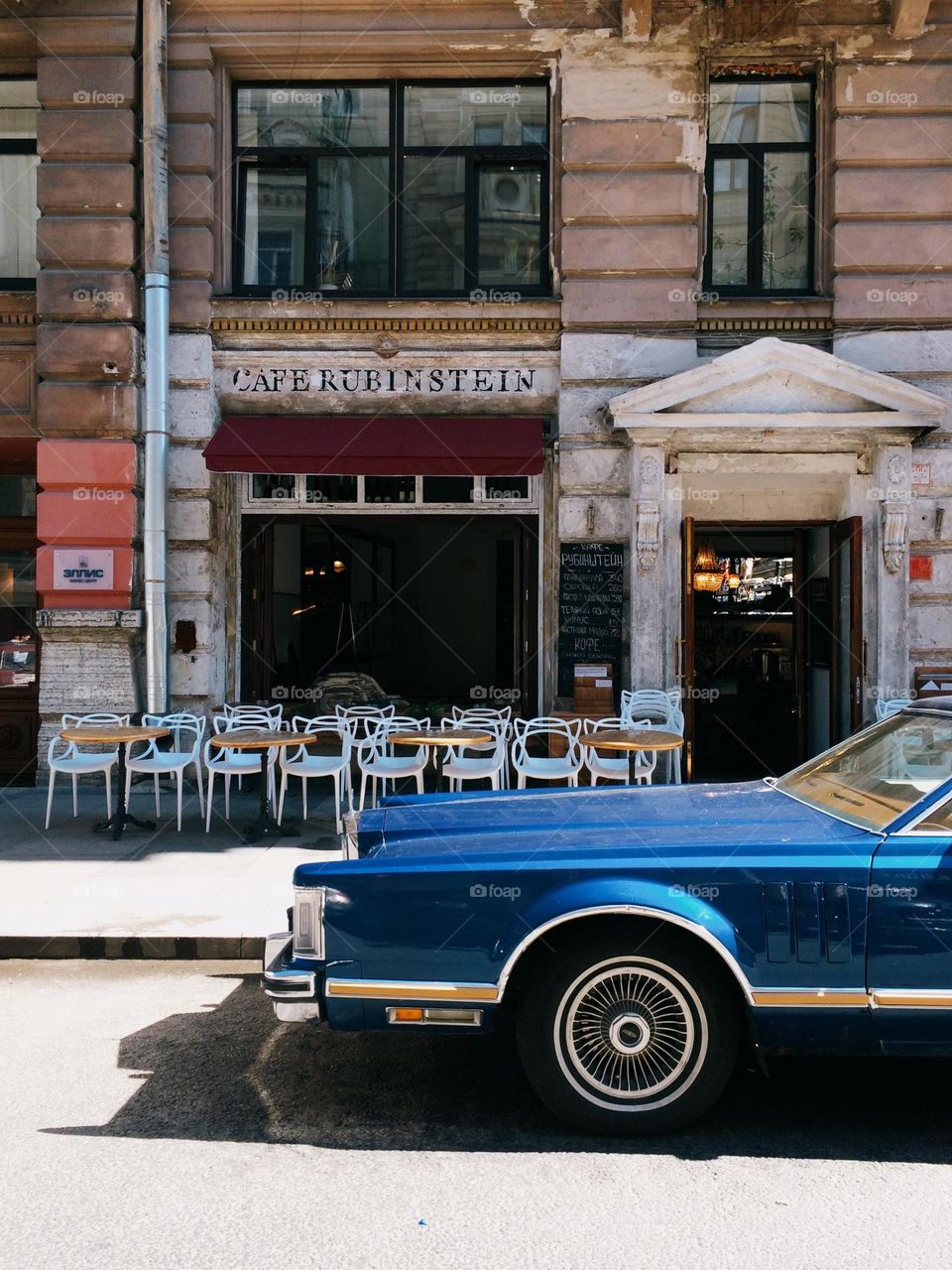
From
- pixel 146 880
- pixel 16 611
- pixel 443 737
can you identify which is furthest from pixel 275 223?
pixel 146 880

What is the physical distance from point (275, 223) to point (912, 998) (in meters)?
10.7

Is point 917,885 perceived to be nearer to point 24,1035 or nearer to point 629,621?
point 24,1035

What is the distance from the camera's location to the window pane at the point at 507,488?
11.4 m

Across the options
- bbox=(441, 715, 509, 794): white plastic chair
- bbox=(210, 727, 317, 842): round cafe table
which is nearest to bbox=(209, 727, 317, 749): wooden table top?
bbox=(210, 727, 317, 842): round cafe table

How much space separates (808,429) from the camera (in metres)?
10.4

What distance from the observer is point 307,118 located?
11.5 m

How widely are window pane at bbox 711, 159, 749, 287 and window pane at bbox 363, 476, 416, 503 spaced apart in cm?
405

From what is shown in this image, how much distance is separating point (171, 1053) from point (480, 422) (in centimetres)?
777

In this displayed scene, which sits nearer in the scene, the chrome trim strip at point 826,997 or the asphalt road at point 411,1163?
the asphalt road at point 411,1163

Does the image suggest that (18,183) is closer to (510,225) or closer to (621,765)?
(510,225)

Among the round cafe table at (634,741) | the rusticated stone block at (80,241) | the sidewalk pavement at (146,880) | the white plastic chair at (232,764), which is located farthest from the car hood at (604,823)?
the rusticated stone block at (80,241)

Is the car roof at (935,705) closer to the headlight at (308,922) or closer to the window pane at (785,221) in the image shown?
the headlight at (308,922)

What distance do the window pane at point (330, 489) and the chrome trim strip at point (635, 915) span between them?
8.38m

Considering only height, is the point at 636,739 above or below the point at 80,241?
below
